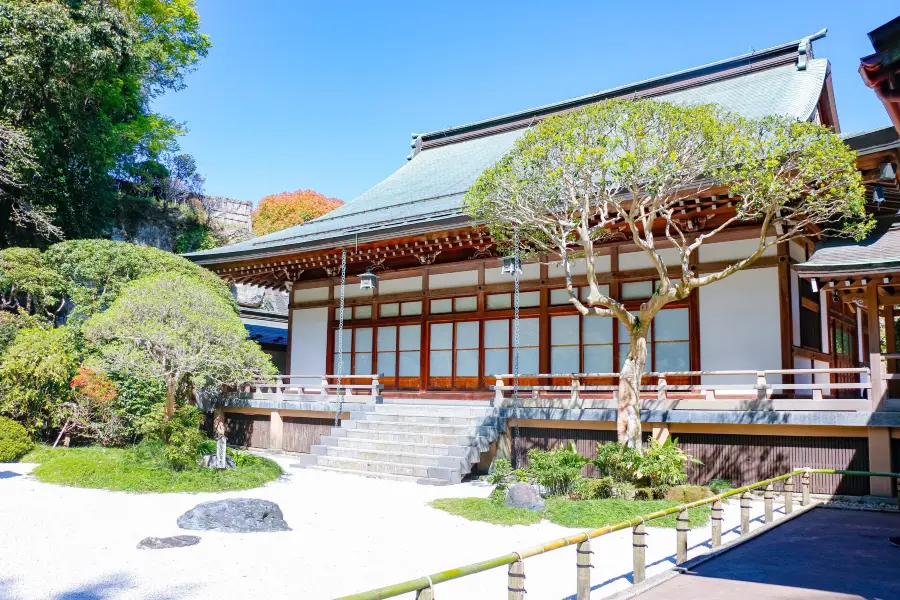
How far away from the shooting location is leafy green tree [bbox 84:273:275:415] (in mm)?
11406

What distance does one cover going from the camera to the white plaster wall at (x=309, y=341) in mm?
18250

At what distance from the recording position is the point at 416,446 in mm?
12547

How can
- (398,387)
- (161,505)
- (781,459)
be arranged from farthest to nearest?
1. (398,387)
2. (781,459)
3. (161,505)

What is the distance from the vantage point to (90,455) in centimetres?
1202

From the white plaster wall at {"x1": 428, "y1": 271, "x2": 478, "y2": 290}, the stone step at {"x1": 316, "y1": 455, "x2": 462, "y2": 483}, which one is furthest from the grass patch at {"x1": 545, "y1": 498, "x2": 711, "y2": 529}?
the white plaster wall at {"x1": 428, "y1": 271, "x2": 478, "y2": 290}

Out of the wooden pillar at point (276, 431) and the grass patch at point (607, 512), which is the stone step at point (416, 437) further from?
the grass patch at point (607, 512)

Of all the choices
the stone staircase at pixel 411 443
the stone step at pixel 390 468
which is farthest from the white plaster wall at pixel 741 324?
the stone step at pixel 390 468

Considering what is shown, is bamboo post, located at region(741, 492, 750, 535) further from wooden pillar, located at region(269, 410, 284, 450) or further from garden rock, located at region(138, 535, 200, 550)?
wooden pillar, located at region(269, 410, 284, 450)

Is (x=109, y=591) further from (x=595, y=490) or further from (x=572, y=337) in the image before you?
(x=572, y=337)

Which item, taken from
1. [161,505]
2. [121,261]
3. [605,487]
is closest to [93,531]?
[161,505]

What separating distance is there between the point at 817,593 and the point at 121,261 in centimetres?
1438

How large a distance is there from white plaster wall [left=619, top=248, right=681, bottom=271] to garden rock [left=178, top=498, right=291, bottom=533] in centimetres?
842

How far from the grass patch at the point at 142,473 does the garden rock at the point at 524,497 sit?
168 inches

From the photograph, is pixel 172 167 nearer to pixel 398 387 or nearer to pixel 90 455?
pixel 398 387
